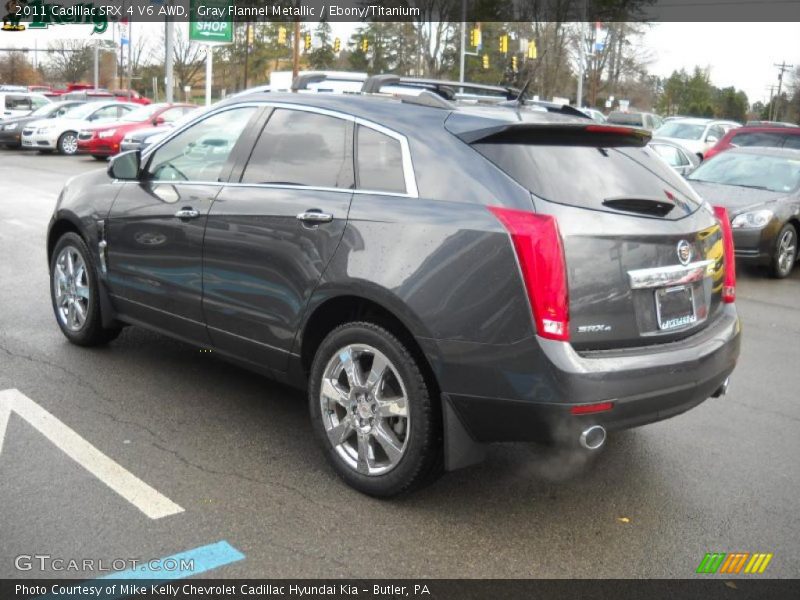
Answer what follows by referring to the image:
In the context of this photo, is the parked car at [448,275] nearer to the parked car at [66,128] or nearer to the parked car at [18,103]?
the parked car at [66,128]

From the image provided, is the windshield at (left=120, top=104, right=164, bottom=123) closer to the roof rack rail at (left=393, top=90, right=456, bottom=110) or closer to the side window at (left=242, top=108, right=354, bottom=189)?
the side window at (left=242, top=108, right=354, bottom=189)

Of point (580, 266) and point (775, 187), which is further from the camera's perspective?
point (775, 187)

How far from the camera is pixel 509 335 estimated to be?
3510 mm

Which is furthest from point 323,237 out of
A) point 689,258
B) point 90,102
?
point 90,102

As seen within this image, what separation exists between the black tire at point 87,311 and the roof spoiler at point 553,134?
303 centimetres

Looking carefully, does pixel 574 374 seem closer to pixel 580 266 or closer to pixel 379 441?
pixel 580 266

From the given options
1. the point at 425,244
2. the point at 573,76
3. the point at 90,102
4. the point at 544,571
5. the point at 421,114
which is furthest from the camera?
the point at 573,76

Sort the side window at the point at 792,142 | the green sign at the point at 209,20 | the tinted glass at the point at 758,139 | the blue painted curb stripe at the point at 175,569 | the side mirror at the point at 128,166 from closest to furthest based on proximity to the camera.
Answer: the blue painted curb stripe at the point at 175,569, the side mirror at the point at 128,166, the side window at the point at 792,142, the tinted glass at the point at 758,139, the green sign at the point at 209,20

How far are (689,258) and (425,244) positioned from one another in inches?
46.6

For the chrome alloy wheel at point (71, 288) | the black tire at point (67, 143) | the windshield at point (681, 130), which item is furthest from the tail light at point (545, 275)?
the black tire at point (67, 143)

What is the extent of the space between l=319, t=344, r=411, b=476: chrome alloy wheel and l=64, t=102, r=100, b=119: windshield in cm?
2448

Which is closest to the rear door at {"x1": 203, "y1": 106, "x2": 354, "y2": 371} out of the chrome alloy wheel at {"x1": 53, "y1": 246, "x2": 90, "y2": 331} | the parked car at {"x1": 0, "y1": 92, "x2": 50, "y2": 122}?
the chrome alloy wheel at {"x1": 53, "y1": 246, "x2": 90, "y2": 331}

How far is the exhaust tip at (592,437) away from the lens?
11.6ft

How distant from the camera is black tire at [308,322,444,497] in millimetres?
3768
